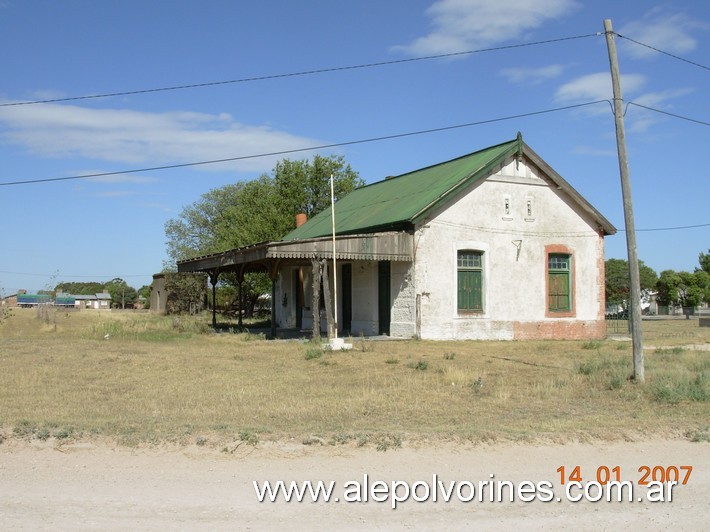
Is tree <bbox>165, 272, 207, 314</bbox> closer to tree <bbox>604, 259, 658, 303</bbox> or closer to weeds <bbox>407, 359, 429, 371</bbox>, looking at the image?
weeds <bbox>407, 359, 429, 371</bbox>

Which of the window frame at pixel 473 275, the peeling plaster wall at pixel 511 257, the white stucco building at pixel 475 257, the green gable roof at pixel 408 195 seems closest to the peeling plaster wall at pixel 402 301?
the white stucco building at pixel 475 257

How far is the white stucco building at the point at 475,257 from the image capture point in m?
21.5

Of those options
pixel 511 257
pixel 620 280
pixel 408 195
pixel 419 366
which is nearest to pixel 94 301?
pixel 620 280

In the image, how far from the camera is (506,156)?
75.5 ft

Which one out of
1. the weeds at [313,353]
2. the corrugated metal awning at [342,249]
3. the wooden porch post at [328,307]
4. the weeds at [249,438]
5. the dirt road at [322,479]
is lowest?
the dirt road at [322,479]

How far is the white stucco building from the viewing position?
21500mm

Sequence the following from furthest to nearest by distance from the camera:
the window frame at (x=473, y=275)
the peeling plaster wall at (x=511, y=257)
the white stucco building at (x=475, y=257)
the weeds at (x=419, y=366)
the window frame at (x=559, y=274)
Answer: the window frame at (x=559, y=274) → the window frame at (x=473, y=275) → the peeling plaster wall at (x=511, y=257) → the white stucco building at (x=475, y=257) → the weeds at (x=419, y=366)

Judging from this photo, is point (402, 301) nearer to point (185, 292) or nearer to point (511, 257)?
point (511, 257)

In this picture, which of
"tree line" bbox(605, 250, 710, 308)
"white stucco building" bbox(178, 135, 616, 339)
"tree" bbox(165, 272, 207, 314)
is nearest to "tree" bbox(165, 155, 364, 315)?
"tree" bbox(165, 272, 207, 314)

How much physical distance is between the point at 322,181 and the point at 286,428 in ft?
116

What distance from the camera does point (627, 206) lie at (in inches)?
479

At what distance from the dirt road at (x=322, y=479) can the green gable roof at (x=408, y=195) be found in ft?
46.1

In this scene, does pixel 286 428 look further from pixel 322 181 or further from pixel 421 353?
pixel 322 181

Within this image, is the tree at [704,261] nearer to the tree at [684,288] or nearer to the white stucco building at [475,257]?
the tree at [684,288]
